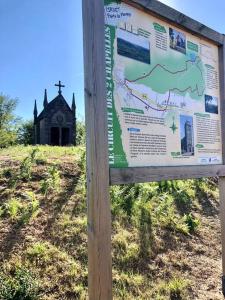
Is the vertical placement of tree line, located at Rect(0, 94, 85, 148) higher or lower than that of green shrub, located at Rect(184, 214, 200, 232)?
higher

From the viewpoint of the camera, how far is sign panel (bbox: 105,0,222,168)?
277 cm

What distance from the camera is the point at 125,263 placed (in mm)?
4316

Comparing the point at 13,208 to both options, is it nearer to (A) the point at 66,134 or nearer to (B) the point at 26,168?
(B) the point at 26,168

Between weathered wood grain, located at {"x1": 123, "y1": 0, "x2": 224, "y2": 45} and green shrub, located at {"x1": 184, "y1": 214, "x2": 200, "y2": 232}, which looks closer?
weathered wood grain, located at {"x1": 123, "y1": 0, "x2": 224, "y2": 45}

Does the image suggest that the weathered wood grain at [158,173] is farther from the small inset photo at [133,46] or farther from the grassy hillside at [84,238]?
the grassy hillside at [84,238]

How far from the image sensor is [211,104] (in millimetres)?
3869

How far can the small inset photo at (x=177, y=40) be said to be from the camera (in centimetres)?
341


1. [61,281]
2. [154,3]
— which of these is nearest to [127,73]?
[154,3]

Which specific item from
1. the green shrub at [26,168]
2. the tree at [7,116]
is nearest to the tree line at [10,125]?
the tree at [7,116]

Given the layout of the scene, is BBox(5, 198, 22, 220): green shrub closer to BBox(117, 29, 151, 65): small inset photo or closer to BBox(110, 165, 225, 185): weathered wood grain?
BBox(110, 165, 225, 185): weathered wood grain

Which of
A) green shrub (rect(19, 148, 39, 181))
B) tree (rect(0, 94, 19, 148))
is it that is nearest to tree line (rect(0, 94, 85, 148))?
tree (rect(0, 94, 19, 148))

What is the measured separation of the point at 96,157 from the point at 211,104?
1806 mm

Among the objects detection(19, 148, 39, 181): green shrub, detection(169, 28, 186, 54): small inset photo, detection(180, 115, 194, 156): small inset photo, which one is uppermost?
detection(169, 28, 186, 54): small inset photo

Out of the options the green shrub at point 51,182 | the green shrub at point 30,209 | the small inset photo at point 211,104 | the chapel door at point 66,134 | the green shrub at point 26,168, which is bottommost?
the green shrub at point 30,209
